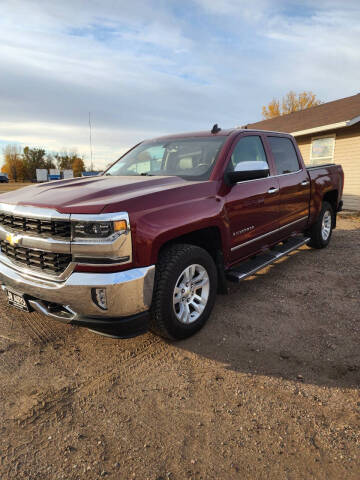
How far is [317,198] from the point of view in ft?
18.5

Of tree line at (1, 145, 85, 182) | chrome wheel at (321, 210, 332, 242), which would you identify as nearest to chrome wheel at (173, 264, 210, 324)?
chrome wheel at (321, 210, 332, 242)

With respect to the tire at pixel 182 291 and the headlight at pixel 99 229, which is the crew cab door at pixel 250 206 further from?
the headlight at pixel 99 229

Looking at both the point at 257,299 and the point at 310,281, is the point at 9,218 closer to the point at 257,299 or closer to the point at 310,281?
the point at 257,299

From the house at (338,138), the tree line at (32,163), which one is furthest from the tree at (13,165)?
the house at (338,138)

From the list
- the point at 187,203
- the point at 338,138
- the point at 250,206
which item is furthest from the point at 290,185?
the point at 338,138

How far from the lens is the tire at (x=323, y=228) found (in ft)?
19.8

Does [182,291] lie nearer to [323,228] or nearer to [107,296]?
[107,296]

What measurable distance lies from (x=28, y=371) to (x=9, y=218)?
130 centimetres

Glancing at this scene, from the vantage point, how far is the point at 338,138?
1345cm

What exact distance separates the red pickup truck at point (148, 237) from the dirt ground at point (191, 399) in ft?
1.36

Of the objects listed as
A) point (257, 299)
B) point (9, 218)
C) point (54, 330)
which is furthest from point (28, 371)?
point (257, 299)

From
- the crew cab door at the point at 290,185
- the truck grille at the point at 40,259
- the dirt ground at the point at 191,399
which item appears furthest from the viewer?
the crew cab door at the point at 290,185

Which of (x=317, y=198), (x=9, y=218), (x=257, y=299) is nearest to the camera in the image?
(x=9, y=218)

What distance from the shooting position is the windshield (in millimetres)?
3619
